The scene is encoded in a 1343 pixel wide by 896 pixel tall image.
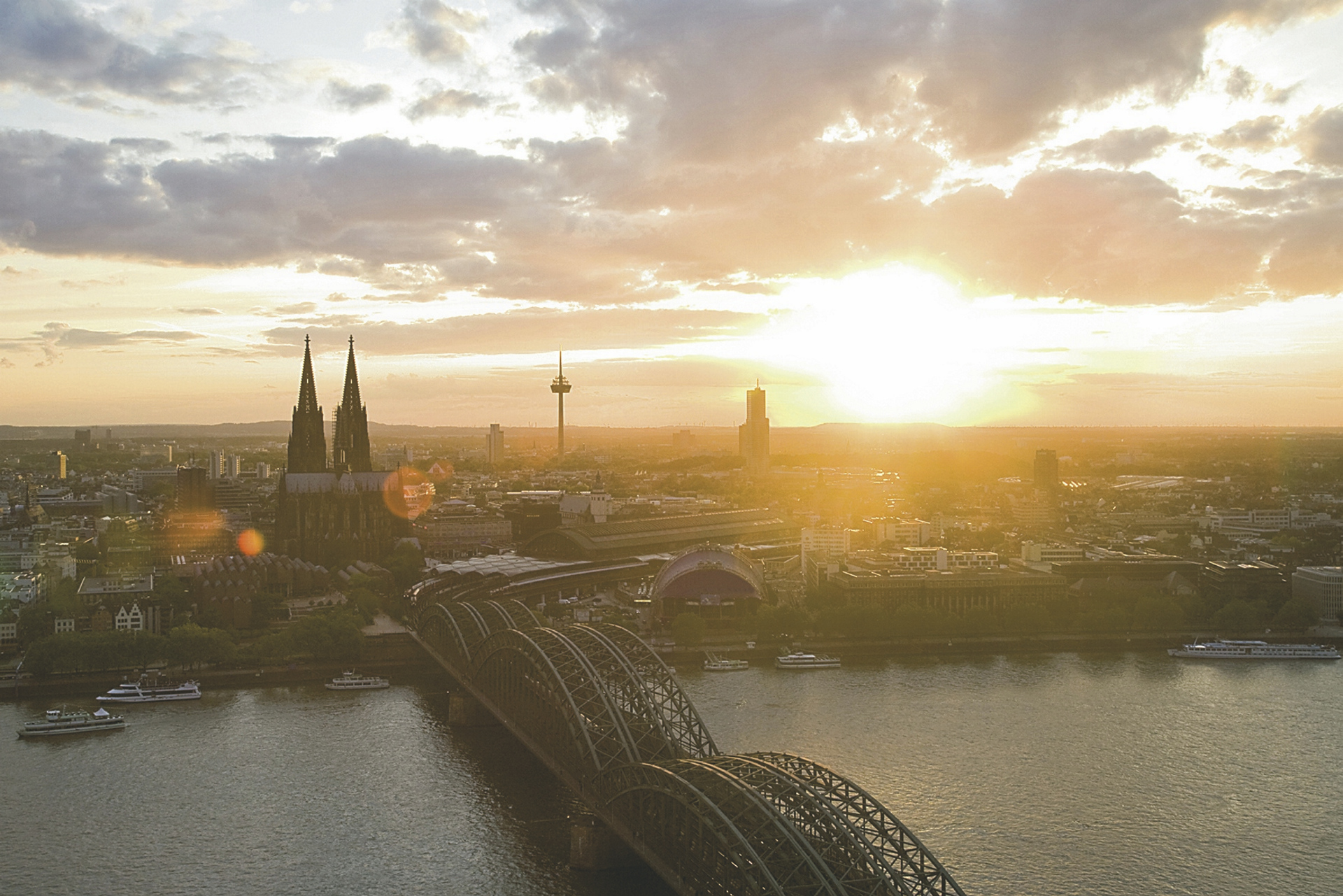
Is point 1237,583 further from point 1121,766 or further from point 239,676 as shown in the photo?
point 239,676

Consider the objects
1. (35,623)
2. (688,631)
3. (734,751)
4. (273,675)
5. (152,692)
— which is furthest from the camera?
(688,631)

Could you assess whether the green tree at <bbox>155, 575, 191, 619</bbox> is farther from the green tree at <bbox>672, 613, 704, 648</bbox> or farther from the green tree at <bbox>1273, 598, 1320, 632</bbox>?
the green tree at <bbox>1273, 598, 1320, 632</bbox>

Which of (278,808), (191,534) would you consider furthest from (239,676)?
(191,534)

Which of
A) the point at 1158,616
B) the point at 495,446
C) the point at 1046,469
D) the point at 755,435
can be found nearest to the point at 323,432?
the point at 1158,616

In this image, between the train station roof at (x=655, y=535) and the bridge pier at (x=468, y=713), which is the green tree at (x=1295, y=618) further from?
the bridge pier at (x=468, y=713)

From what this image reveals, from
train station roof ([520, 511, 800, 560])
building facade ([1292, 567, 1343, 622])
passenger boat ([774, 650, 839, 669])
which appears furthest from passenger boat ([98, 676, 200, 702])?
building facade ([1292, 567, 1343, 622])

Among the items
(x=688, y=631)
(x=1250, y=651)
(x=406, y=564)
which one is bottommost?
(x=1250, y=651)

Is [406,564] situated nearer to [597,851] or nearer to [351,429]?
[351,429]
